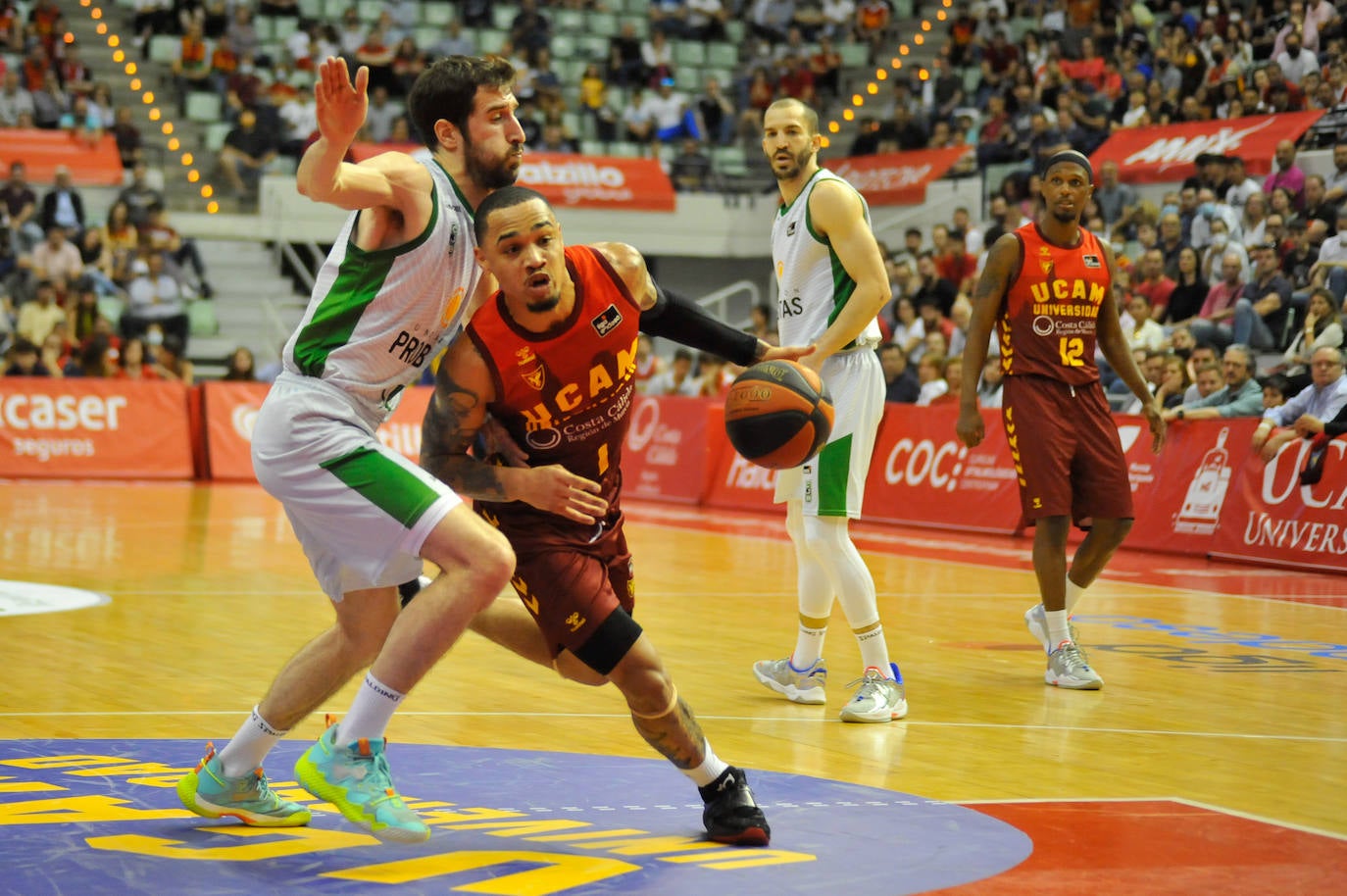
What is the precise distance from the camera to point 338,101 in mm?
4227

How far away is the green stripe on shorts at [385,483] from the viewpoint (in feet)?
14.4

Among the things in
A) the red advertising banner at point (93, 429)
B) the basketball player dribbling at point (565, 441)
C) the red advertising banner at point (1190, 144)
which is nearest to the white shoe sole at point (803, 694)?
the basketball player dribbling at point (565, 441)

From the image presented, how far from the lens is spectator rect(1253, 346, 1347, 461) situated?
12.2 metres

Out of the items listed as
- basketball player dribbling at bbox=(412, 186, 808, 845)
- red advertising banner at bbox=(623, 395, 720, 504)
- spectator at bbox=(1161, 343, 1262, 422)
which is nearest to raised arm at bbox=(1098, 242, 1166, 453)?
basketball player dribbling at bbox=(412, 186, 808, 845)

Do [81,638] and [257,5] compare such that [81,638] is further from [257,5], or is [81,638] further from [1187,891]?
[257,5]

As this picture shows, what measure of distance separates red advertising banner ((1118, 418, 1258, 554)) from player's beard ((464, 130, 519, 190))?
31.5ft

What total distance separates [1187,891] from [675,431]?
14374 mm

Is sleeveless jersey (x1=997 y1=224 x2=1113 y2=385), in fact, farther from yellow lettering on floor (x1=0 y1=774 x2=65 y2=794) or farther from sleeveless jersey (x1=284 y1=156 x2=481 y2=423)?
yellow lettering on floor (x1=0 y1=774 x2=65 y2=794)

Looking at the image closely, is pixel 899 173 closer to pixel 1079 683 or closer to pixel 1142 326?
pixel 1142 326

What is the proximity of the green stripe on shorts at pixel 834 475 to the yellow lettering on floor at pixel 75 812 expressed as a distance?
9.68 ft

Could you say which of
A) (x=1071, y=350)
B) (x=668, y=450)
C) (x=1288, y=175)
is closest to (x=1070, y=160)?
(x=1071, y=350)

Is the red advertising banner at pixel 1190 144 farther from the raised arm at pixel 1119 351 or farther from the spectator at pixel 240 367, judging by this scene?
the raised arm at pixel 1119 351

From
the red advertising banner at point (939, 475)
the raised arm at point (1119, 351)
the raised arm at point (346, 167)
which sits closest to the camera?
the raised arm at point (346, 167)

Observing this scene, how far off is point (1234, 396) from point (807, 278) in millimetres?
7556
